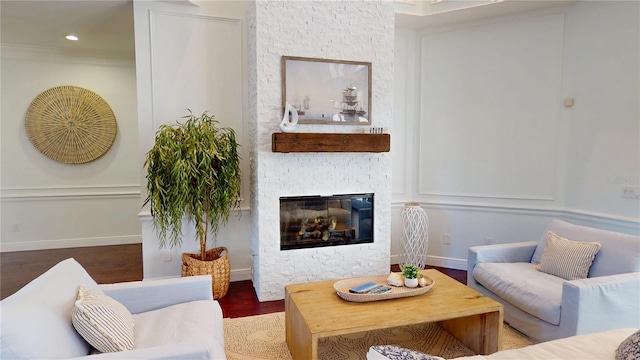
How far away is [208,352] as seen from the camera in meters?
1.45

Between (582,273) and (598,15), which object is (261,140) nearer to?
(582,273)

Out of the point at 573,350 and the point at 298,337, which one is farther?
the point at 298,337

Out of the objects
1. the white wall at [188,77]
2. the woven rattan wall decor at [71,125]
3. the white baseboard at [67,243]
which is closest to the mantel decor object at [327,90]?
the white wall at [188,77]

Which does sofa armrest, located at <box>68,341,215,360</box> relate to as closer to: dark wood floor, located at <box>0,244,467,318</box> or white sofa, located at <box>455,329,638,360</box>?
white sofa, located at <box>455,329,638,360</box>

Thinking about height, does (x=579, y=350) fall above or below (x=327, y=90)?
below

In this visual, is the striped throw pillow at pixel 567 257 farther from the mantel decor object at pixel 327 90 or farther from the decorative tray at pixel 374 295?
the mantel decor object at pixel 327 90

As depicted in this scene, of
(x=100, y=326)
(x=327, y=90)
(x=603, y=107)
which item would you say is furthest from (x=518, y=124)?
(x=100, y=326)

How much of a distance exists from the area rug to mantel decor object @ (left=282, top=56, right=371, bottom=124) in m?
1.90

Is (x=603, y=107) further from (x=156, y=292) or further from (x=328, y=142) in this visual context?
(x=156, y=292)

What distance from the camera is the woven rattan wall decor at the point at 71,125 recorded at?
15.9 ft

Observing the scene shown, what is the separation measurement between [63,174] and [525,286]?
19.0 feet

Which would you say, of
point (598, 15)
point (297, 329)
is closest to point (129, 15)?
point (297, 329)

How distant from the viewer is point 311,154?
346cm

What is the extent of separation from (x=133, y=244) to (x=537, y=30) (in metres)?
5.94
